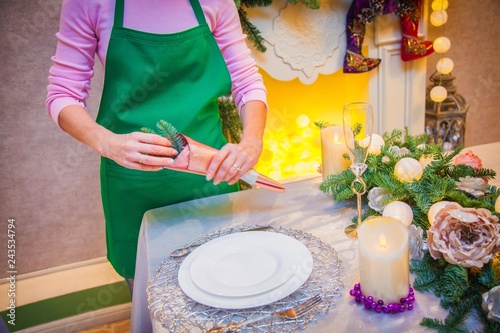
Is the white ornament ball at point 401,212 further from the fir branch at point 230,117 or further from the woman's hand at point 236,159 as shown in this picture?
the fir branch at point 230,117

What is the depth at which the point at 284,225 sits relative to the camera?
100 centimetres

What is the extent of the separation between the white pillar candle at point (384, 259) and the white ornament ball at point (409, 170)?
290 mm

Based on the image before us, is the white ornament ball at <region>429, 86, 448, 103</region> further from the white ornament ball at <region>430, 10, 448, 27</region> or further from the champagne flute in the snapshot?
the champagne flute

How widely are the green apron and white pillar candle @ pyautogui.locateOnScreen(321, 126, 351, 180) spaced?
310 millimetres

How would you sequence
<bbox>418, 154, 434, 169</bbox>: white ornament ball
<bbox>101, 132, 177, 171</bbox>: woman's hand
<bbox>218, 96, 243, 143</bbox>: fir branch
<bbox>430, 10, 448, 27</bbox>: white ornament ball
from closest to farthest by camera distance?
<bbox>101, 132, 177, 171</bbox>: woman's hand, <bbox>418, 154, 434, 169</bbox>: white ornament ball, <bbox>218, 96, 243, 143</bbox>: fir branch, <bbox>430, 10, 448, 27</bbox>: white ornament ball

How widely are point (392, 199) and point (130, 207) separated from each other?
26.7 inches

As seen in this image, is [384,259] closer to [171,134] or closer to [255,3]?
[171,134]

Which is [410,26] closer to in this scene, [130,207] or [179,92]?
[179,92]

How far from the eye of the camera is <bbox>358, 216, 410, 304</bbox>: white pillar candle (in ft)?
2.16

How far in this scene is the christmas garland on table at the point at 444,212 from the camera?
0.66m

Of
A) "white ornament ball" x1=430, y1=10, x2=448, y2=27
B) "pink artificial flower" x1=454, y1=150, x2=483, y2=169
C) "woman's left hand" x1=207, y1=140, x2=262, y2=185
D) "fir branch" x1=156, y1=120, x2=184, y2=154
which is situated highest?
"white ornament ball" x1=430, y1=10, x2=448, y2=27

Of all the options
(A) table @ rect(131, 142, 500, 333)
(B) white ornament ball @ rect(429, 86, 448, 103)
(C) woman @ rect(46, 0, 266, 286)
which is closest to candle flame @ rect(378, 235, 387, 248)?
(A) table @ rect(131, 142, 500, 333)

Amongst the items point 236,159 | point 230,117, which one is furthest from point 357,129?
point 230,117

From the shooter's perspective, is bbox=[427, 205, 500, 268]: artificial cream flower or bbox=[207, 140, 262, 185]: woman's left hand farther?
bbox=[207, 140, 262, 185]: woman's left hand
